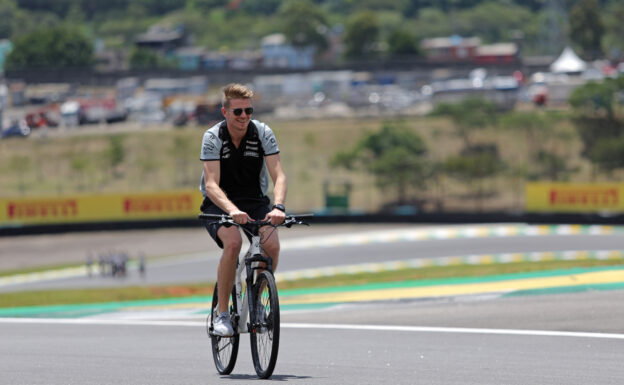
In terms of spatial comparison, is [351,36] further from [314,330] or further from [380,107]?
[314,330]

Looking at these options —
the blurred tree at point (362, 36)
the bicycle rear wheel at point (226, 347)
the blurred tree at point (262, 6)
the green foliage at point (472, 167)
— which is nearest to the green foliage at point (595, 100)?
the green foliage at point (472, 167)

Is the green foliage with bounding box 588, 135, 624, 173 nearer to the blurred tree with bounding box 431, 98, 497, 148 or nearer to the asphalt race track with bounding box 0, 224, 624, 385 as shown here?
the blurred tree with bounding box 431, 98, 497, 148

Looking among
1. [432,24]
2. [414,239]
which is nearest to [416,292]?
[414,239]

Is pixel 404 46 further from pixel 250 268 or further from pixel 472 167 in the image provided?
pixel 250 268

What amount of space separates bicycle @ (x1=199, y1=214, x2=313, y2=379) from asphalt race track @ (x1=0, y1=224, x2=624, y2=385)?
217 millimetres

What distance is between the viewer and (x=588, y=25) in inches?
5128

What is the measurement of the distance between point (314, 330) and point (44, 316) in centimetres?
485

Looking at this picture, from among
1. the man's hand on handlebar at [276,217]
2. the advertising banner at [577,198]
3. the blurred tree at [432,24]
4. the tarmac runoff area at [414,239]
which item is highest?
the blurred tree at [432,24]

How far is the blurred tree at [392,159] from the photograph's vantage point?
5241 centimetres

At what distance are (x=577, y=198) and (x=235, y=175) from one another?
40.4m

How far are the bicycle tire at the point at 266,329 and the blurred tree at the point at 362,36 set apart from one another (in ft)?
375

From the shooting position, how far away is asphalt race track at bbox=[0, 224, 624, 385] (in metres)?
7.14

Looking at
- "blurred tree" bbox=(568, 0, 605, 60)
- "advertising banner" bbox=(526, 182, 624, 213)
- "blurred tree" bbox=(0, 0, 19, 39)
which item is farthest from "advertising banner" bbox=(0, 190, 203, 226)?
"blurred tree" bbox=(0, 0, 19, 39)

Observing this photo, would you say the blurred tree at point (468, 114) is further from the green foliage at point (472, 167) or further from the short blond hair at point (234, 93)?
the short blond hair at point (234, 93)
